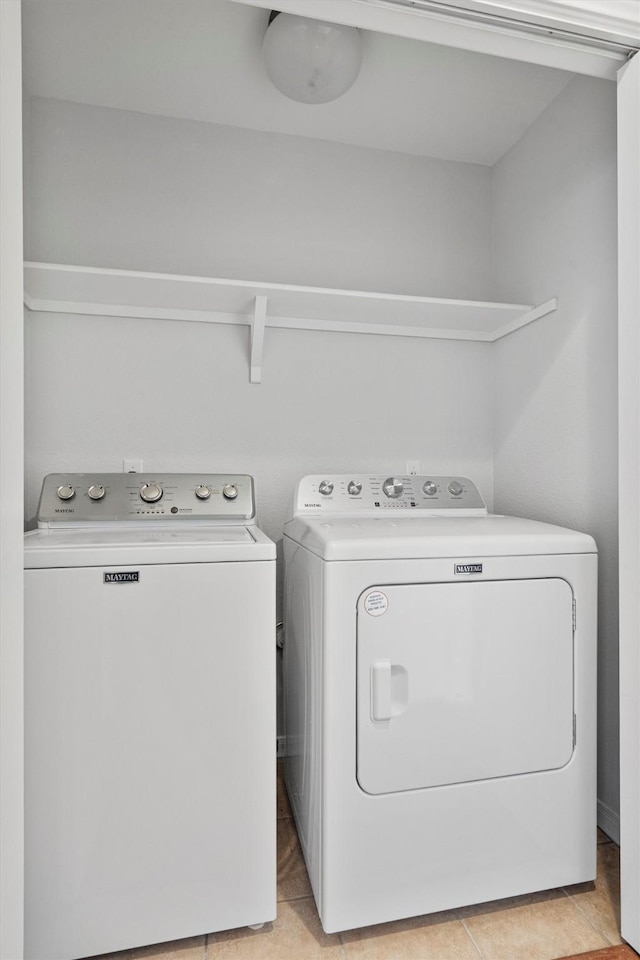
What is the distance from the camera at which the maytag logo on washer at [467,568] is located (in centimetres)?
137

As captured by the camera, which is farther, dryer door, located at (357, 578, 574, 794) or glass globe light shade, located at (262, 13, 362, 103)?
glass globe light shade, located at (262, 13, 362, 103)

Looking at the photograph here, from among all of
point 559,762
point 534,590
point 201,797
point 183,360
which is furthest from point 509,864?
point 183,360

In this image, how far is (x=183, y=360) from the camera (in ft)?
6.74

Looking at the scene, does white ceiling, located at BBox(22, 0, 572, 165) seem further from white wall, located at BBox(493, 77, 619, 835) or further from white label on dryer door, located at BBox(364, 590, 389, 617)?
white label on dryer door, located at BBox(364, 590, 389, 617)

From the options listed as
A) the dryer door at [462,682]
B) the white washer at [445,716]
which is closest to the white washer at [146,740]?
the white washer at [445,716]

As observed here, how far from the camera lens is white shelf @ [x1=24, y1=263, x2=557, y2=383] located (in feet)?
5.66

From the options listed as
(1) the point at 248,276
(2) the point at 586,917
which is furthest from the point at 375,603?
(1) the point at 248,276

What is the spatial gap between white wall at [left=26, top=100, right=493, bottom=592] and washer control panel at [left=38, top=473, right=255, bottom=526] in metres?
0.23

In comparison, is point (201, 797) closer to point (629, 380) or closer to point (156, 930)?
point (156, 930)

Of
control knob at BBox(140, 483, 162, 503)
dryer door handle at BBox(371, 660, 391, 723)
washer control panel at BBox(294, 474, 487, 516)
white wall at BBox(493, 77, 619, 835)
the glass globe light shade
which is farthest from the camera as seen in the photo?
washer control panel at BBox(294, 474, 487, 516)

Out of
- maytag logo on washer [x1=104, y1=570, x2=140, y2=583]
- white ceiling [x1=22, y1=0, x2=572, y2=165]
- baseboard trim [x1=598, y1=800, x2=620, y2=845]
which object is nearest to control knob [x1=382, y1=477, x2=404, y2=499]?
maytag logo on washer [x1=104, y1=570, x2=140, y2=583]

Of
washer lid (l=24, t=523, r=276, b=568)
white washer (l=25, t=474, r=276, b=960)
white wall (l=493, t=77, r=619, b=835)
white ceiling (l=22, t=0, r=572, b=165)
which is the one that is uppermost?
white ceiling (l=22, t=0, r=572, b=165)

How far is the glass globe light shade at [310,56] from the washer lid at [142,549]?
1383 millimetres

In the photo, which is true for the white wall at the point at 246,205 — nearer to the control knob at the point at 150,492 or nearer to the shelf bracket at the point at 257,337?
the shelf bracket at the point at 257,337
